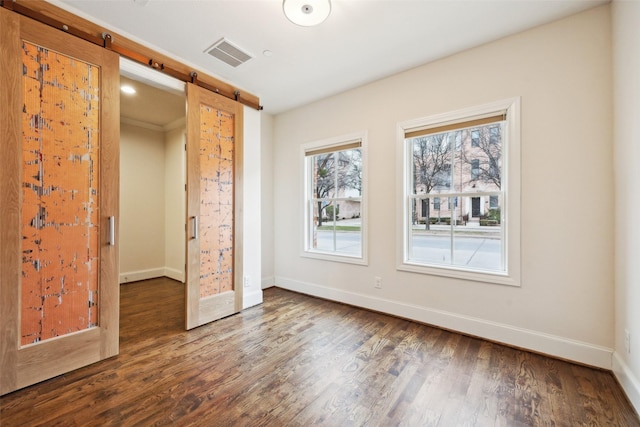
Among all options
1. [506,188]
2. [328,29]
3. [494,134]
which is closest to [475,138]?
[494,134]

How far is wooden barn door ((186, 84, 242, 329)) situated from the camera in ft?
9.14

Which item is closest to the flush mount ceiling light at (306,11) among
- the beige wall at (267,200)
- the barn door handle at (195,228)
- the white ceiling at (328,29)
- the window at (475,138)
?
the white ceiling at (328,29)

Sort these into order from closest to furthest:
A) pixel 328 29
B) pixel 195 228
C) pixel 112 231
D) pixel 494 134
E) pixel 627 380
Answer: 1. pixel 627 380
2. pixel 112 231
3. pixel 328 29
4. pixel 494 134
5. pixel 195 228

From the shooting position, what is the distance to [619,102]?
6.32ft

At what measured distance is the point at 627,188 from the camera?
5.95ft

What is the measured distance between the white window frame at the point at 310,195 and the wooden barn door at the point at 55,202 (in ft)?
7.46

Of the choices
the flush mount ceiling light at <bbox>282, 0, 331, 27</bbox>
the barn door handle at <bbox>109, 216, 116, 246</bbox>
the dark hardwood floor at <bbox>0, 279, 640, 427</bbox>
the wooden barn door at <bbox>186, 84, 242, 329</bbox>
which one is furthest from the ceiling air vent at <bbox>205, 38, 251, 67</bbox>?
the dark hardwood floor at <bbox>0, 279, 640, 427</bbox>

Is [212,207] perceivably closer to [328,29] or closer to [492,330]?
[328,29]

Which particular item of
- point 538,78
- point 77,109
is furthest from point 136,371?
point 538,78

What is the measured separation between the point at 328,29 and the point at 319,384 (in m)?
2.83

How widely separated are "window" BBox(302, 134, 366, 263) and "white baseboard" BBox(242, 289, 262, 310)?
0.89 m

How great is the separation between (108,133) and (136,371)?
1.88 meters

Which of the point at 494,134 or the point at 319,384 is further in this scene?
the point at 494,134

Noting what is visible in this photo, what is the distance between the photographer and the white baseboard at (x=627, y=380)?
164cm
